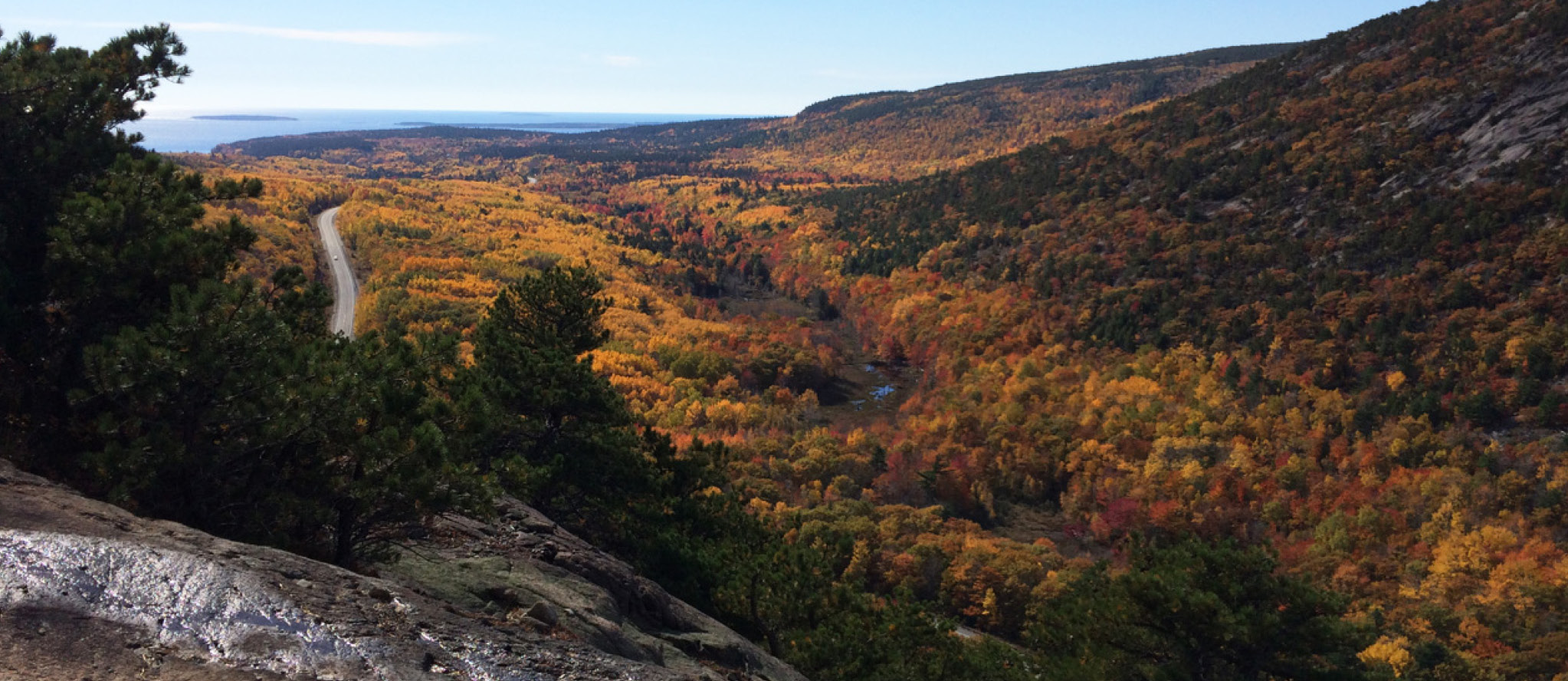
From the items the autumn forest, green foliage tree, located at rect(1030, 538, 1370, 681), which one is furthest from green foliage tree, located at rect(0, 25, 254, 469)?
green foliage tree, located at rect(1030, 538, 1370, 681)

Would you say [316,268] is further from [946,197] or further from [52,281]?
[52,281]

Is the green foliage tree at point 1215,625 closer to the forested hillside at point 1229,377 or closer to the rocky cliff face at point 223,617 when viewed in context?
the forested hillside at point 1229,377

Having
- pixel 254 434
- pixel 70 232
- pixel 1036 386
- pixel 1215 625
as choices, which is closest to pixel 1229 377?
pixel 1036 386

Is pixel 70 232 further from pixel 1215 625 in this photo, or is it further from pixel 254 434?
pixel 1215 625

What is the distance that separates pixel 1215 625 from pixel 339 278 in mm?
137901

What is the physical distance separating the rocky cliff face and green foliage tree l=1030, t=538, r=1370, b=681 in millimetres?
20622

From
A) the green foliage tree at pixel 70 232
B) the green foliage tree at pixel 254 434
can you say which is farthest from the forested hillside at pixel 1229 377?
the green foliage tree at pixel 70 232

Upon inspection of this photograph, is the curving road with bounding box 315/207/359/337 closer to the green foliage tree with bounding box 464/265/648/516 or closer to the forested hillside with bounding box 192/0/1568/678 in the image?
the forested hillside with bounding box 192/0/1568/678

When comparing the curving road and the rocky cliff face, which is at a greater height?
the rocky cliff face

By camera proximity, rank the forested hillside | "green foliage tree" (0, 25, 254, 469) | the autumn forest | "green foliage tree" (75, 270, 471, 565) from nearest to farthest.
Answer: "green foliage tree" (75, 270, 471, 565) → "green foliage tree" (0, 25, 254, 469) → the autumn forest → the forested hillside

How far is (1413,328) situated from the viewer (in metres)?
84.0

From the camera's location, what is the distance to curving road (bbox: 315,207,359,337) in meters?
107

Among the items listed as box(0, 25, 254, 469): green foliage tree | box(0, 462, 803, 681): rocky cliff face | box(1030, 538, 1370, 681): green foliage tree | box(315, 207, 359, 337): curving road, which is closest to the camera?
box(0, 462, 803, 681): rocky cliff face

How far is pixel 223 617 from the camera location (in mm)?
10648
